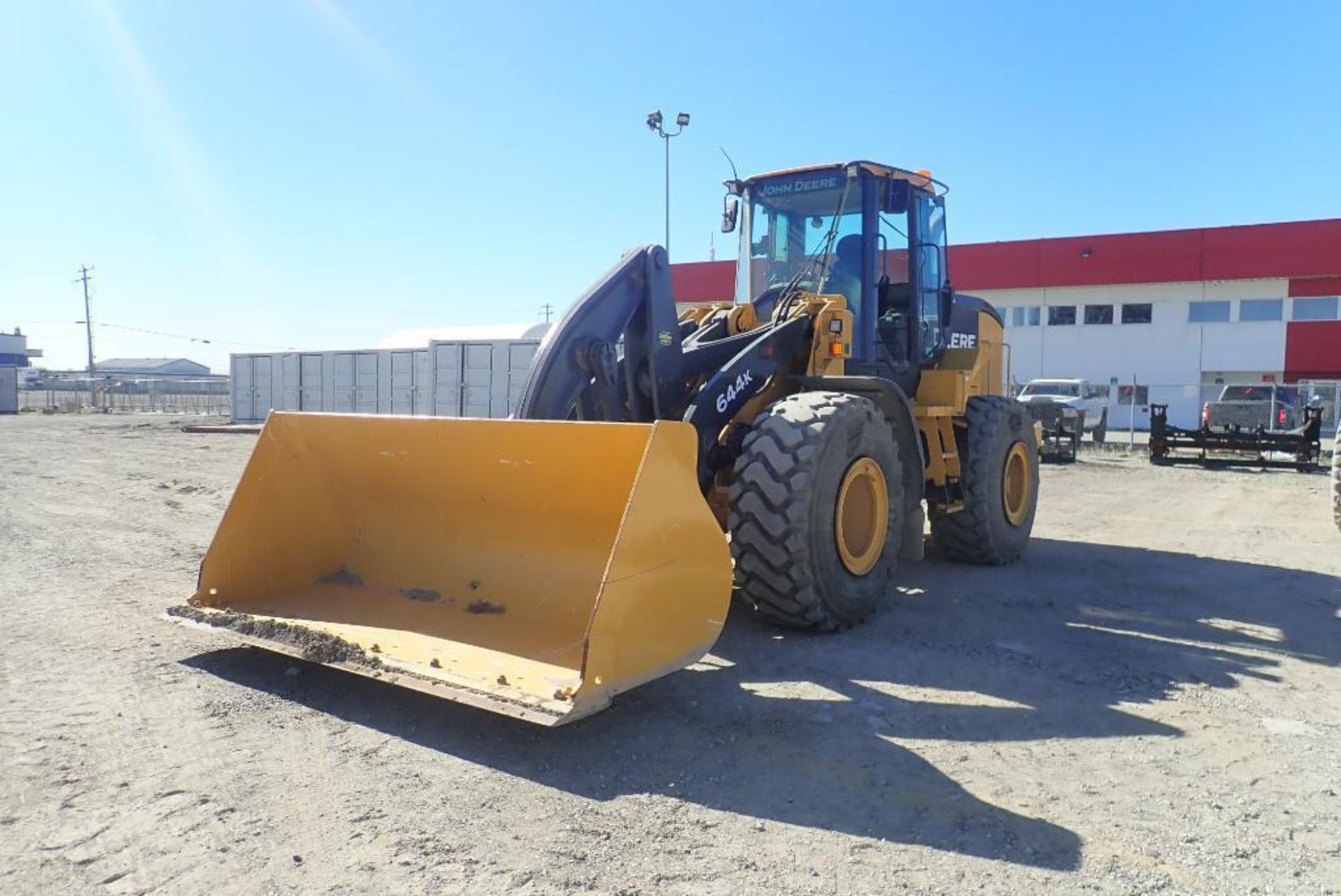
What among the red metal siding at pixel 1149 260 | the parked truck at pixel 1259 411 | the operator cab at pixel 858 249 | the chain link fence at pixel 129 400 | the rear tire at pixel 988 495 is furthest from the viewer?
the chain link fence at pixel 129 400

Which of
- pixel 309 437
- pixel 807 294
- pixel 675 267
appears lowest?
pixel 309 437

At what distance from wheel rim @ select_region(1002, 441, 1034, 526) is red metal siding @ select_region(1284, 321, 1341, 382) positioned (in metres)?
28.4

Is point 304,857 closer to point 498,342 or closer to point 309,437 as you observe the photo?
point 309,437

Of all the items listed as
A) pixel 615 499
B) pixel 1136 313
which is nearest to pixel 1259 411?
pixel 1136 313

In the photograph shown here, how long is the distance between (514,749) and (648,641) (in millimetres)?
674

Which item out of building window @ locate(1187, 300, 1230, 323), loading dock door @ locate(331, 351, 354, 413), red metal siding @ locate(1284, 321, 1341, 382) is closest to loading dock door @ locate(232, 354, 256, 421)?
loading dock door @ locate(331, 351, 354, 413)

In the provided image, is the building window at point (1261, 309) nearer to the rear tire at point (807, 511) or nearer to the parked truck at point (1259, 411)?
the parked truck at point (1259, 411)

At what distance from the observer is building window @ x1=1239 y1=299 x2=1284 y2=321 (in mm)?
31297

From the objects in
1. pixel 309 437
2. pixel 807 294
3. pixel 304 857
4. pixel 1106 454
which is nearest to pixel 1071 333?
pixel 1106 454

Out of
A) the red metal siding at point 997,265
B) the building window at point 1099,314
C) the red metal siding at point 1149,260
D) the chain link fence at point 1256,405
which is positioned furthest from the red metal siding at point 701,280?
the building window at point 1099,314

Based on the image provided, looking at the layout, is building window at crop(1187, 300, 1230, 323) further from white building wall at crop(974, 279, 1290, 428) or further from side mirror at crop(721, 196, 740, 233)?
side mirror at crop(721, 196, 740, 233)

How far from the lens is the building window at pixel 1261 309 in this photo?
1232 inches

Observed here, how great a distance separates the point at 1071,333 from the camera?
34.4 m

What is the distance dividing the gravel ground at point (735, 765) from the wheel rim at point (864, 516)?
0.45 meters
